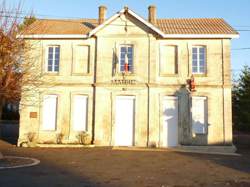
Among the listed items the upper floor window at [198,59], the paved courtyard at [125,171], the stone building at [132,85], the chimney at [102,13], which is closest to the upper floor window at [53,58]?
the stone building at [132,85]

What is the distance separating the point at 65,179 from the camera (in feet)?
38.6

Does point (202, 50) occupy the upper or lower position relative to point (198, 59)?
upper

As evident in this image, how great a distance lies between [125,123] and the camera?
23.4 m

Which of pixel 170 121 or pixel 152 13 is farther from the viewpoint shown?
pixel 152 13

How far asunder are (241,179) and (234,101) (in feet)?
58.3

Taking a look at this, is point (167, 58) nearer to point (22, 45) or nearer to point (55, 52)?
point (55, 52)

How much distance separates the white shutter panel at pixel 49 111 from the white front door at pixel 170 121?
6414mm

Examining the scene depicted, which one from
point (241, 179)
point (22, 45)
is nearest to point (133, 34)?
point (22, 45)

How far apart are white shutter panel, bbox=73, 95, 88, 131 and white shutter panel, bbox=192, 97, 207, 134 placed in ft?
20.4

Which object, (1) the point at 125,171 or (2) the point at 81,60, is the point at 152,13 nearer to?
(2) the point at 81,60

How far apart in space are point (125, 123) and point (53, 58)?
5.85 m

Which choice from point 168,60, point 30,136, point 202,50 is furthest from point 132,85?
point 30,136

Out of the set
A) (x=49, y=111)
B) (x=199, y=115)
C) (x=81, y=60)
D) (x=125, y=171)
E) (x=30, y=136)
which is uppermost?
(x=81, y=60)

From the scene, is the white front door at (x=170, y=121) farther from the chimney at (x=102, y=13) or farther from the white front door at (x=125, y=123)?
the chimney at (x=102, y=13)
